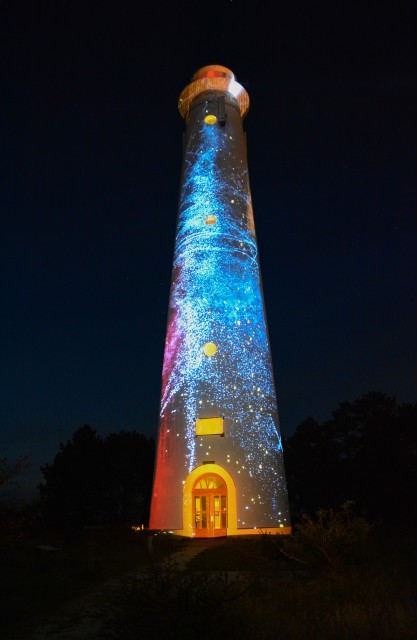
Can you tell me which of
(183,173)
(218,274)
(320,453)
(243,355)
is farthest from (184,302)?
(320,453)

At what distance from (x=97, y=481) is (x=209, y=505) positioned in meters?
15.9

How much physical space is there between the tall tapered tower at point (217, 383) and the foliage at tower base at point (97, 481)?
1432cm

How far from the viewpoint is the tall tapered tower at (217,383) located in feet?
56.1

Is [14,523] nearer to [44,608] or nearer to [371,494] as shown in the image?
[44,608]

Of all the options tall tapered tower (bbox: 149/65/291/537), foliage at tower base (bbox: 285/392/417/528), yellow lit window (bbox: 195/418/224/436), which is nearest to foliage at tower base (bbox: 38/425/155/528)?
foliage at tower base (bbox: 285/392/417/528)

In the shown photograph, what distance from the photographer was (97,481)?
31.6 m

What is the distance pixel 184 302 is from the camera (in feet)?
63.5

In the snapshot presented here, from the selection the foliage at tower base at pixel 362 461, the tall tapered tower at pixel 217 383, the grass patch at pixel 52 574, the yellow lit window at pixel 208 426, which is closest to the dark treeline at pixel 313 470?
the foliage at tower base at pixel 362 461

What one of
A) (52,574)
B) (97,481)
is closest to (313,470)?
(97,481)

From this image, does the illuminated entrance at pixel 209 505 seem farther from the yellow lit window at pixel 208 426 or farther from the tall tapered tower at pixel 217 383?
the yellow lit window at pixel 208 426

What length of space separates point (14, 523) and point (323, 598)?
497 cm

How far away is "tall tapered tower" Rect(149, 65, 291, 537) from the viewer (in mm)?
17109

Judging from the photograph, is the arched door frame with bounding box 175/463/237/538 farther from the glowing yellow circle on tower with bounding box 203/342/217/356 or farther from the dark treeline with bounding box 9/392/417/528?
the dark treeline with bounding box 9/392/417/528

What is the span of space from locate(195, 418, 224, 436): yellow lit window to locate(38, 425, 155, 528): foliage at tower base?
51.4 feet
